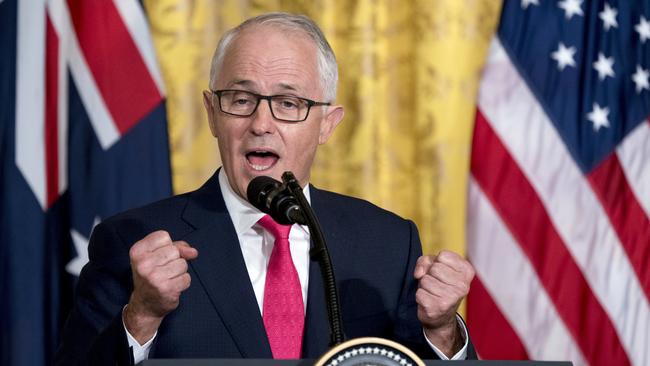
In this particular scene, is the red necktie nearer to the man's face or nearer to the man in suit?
the man in suit

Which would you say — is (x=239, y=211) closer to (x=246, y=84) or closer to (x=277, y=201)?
(x=246, y=84)

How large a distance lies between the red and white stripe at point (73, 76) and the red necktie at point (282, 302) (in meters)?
1.41

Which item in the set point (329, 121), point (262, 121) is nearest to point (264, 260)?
point (262, 121)

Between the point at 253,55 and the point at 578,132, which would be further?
the point at 578,132

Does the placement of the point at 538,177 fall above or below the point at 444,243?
above

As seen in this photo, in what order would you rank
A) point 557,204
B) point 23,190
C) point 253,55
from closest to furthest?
point 253,55
point 23,190
point 557,204

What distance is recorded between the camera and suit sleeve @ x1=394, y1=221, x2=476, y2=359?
1.96 meters

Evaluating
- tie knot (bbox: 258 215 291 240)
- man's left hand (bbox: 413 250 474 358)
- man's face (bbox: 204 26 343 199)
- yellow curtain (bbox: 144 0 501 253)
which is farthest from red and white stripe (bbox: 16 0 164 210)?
man's left hand (bbox: 413 250 474 358)

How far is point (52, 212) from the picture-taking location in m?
3.30

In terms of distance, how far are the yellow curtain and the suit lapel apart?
142 cm

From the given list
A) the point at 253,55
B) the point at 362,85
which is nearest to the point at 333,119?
the point at 253,55

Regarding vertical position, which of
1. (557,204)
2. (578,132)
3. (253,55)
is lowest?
(557,204)

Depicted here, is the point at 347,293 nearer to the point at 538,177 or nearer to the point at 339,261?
the point at 339,261

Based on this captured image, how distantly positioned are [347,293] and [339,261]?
82mm
